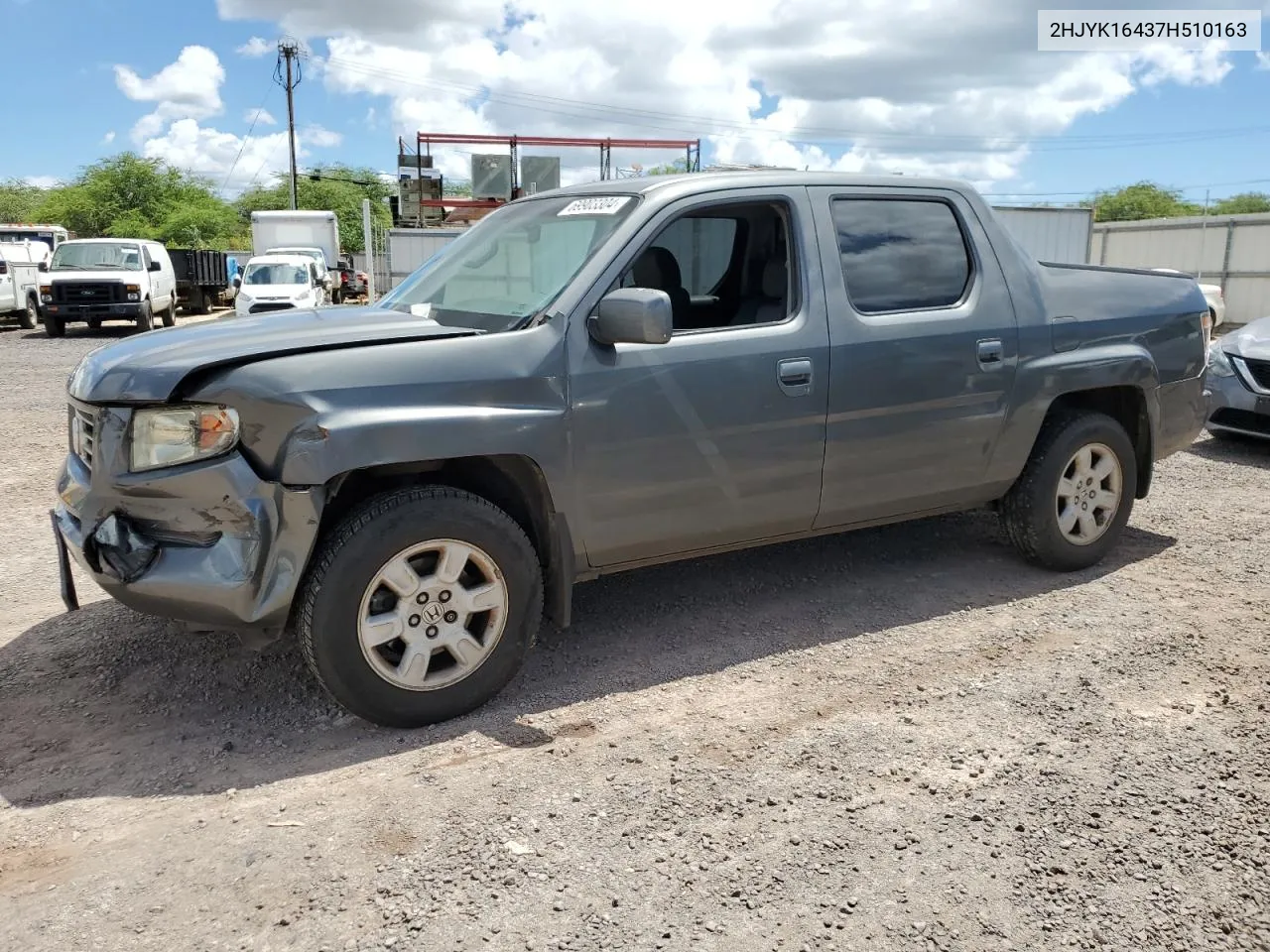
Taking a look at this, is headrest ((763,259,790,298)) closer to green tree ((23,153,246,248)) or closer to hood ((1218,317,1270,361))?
hood ((1218,317,1270,361))

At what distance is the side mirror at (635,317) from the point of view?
11.4 feet

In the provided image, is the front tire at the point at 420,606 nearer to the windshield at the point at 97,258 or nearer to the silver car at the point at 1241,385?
the silver car at the point at 1241,385

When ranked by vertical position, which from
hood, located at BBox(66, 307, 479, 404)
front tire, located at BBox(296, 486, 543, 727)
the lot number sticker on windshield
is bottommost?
front tire, located at BBox(296, 486, 543, 727)

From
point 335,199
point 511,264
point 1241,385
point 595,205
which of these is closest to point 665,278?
point 595,205

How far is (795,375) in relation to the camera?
13.2 ft

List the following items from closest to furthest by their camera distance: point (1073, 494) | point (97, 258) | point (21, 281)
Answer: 1. point (1073, 494)
2. point (97, 258)
3. point (21, 281)

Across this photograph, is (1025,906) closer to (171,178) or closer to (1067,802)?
(1067,802)

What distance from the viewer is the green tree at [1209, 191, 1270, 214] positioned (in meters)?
73.7

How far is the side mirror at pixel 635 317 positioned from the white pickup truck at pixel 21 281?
2196cm

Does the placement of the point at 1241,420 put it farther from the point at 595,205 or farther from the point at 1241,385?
the point at 595,205

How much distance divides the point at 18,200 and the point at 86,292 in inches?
2770

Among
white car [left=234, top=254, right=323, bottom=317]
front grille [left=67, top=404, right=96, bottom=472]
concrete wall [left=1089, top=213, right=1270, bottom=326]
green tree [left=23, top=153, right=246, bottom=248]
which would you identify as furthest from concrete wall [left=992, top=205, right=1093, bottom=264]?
green tree [left=23, top=153, right=246, bottom=248]

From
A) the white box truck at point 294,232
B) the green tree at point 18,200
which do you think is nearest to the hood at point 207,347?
the white box truck at point 294,232

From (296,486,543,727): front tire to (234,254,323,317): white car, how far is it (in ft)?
64.7
